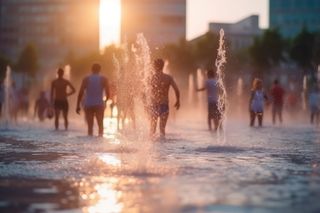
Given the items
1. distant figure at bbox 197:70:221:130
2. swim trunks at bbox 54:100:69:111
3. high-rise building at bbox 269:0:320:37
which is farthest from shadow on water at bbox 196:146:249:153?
high-rise building at bbox 269:0:320:37

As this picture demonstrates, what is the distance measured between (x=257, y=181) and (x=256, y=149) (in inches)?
204

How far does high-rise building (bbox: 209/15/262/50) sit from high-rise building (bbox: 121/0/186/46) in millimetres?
10347

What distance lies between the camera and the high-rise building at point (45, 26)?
15712 centimetres

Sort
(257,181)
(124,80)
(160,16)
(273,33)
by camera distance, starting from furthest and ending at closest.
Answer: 1. (160,16)
2. (273,33)
3. (124,80)
4. (257,181)

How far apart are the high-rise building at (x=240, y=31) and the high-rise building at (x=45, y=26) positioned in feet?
90.4

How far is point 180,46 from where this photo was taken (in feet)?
300

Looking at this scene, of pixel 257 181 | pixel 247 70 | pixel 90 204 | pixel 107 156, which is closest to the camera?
pixel 90 204

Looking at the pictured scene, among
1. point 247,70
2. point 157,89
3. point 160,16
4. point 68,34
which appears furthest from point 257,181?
point 68,34

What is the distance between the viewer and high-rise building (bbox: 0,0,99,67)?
157 metres

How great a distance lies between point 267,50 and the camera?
7438 cm

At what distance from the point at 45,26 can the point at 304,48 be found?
97385 millimetres

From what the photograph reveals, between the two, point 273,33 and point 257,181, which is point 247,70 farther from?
point 257,181

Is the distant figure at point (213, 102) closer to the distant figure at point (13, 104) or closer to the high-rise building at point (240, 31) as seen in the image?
the distant figure at point (13, 104)

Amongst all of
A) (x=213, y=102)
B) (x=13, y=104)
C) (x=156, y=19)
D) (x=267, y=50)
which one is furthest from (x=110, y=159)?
(x=156, y=19)
